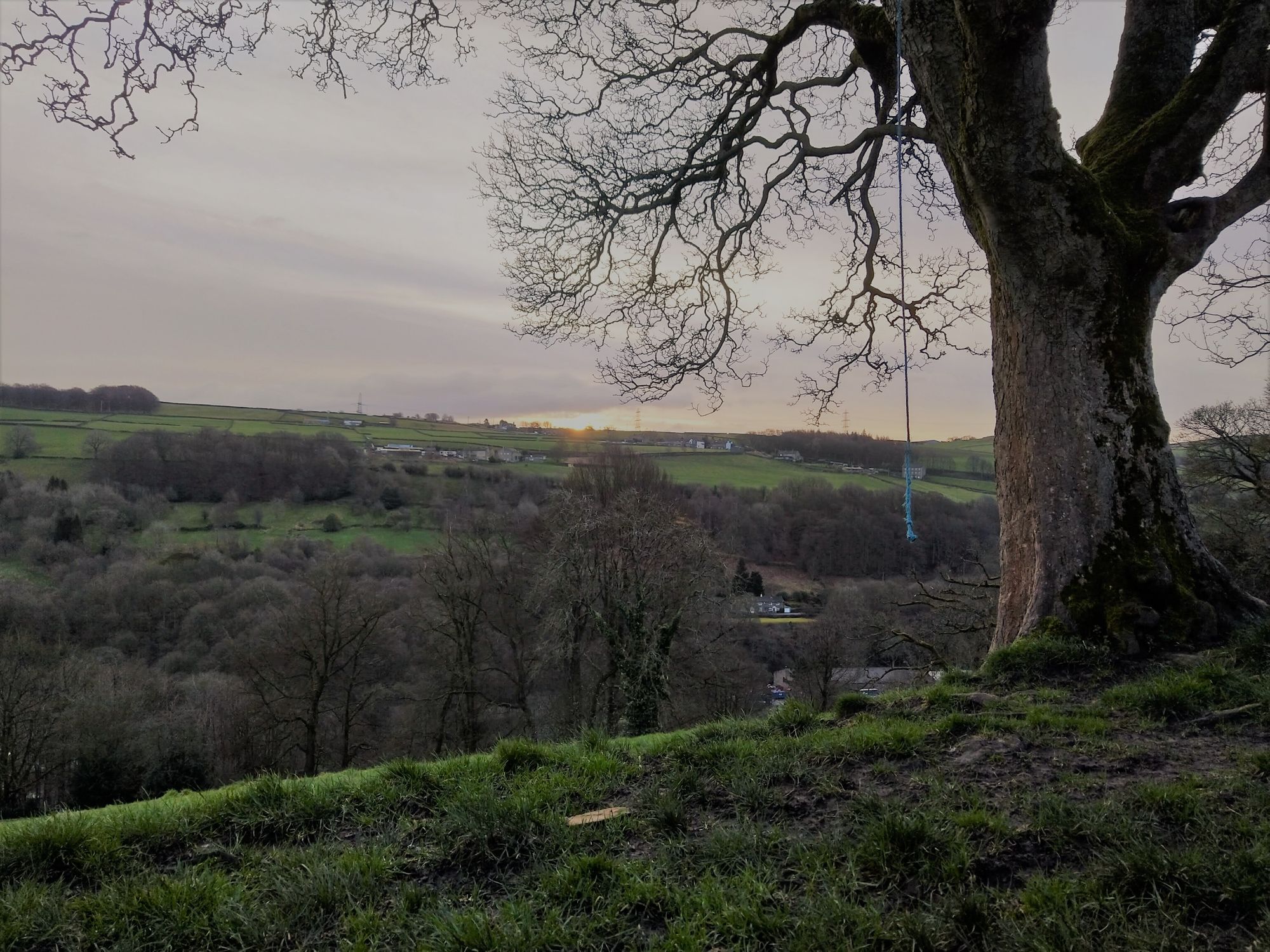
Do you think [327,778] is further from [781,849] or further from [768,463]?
[768,463]

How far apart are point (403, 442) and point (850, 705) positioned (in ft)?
245

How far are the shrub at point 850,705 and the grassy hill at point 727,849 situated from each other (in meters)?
0.78

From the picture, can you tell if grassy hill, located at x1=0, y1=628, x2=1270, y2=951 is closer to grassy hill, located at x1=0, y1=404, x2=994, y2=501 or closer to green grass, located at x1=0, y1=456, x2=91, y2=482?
grassy hill, located at x1=0, y1=404, x2=994, y2=501

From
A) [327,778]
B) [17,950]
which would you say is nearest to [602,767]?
[327,778]

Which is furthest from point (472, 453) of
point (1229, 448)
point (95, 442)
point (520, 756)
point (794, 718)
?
point (520, 756)

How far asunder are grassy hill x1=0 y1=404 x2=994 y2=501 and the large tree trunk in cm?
4094

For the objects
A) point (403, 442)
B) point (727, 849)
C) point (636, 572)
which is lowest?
point (636, 572)

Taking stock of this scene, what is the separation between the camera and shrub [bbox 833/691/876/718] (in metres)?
5.21

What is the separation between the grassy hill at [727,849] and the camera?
2.43 m

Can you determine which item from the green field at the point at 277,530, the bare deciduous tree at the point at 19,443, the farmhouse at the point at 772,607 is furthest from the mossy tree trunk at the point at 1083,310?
the bare deciduous tree at the point at 19,443

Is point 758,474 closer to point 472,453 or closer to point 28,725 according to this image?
point 472,453

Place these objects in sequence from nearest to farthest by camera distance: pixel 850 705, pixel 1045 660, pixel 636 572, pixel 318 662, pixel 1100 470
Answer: pixel 850 705 → pixel 1045 660 → pixel 1100 470 → pixel 636 572 → pixel 318 662

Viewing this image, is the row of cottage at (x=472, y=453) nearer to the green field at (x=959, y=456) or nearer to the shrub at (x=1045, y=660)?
the green field at (x=959, y=456)

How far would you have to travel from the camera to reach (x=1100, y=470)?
5738 mm
